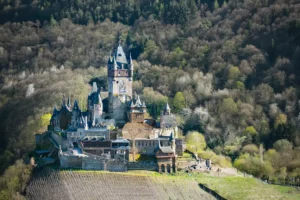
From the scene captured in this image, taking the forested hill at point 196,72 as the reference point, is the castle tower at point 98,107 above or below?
below

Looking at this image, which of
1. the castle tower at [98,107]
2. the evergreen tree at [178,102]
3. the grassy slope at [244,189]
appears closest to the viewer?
the grassy slope at [244,189]

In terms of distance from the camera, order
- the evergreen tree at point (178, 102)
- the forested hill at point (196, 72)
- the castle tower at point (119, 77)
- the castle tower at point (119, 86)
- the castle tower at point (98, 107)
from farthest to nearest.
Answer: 1. the evergreen tree at point (178, 102)
2. the forested hill at point (196, 72)
3. the castle tower at point (119, 77)
4. the castle tower at point (119, 86)
5. the castle tower at point (98, 107)

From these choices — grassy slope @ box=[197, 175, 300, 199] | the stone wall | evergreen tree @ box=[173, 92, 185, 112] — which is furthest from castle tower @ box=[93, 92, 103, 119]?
evergreen tree @ box=[173, 92, 185, 112]

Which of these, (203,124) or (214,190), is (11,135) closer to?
(203,124)

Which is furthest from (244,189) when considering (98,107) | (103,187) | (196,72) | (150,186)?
(196,72)

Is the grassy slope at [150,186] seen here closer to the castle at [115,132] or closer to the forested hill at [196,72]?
the castle at [115,132]

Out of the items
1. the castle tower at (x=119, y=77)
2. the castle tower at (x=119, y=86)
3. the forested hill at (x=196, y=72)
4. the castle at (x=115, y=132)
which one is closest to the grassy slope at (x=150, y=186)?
the castle at (x=115, y=132)
